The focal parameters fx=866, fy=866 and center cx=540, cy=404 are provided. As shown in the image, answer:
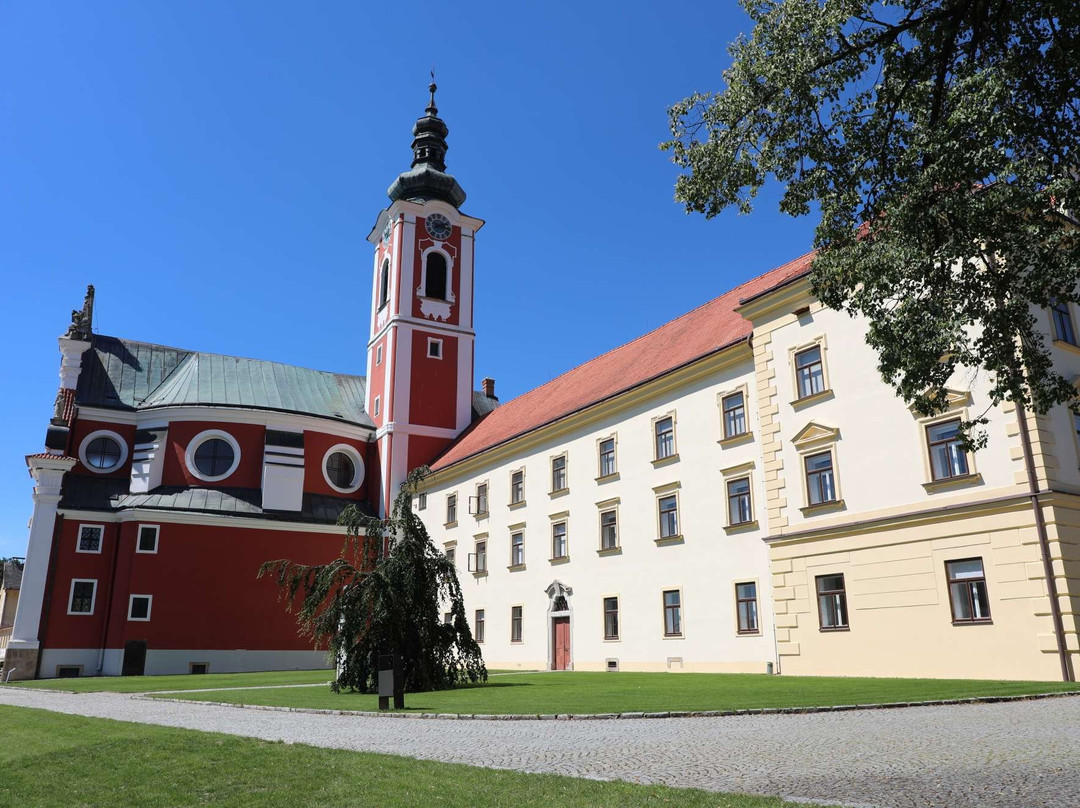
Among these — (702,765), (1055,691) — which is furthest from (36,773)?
(1055,691)

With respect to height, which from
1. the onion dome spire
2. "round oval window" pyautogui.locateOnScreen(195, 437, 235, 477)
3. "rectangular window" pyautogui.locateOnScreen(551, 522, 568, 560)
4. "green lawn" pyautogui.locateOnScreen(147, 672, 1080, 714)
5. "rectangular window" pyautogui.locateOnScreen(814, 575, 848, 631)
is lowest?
"green lawn" pyautogui.locateOnScreen(147, 672, 1080, 714)

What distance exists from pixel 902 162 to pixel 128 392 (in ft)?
130

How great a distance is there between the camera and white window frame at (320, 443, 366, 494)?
140 ft

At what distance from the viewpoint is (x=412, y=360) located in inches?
1753

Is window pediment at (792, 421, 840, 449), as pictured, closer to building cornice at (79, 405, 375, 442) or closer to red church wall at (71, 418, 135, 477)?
building cornice at (79, 405, 375, 442)

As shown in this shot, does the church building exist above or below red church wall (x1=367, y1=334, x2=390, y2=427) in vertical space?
below

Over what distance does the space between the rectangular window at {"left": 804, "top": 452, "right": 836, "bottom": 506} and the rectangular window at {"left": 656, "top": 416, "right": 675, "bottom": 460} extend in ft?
17.5

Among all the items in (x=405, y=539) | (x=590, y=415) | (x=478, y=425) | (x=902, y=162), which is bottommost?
(x=405, y=539)

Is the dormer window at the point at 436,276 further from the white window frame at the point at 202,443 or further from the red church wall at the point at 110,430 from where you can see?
the red church wall at the point at 110,430

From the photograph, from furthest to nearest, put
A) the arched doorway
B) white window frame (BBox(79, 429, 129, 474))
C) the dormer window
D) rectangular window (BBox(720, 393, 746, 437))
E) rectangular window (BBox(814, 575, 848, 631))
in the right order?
the dormer window
white window frame (BBox(79, 429, 129, 474))
the arched doorway
rectangular window (BBox(720, 393, 746, 437))
rectangular window (BBox(814, 575, 848, 631))

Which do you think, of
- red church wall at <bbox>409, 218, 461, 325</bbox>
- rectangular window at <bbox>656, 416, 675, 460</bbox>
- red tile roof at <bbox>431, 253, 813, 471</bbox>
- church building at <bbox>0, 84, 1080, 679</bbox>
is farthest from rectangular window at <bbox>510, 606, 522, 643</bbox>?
red church wall at <bbox>409, 218, 461, 325</bbox>

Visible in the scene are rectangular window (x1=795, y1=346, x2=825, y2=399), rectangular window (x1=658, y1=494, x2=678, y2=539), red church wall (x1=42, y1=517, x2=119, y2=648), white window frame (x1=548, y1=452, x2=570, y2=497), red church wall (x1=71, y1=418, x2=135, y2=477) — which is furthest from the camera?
red church wall (x1=71, y1=418, x2=135, y2=477)

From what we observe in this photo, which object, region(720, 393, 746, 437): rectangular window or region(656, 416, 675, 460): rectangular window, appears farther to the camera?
region(656, 416, 675, 460): rectangular window

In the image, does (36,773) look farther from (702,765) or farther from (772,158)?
(772,158)
